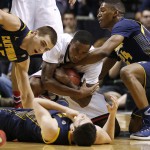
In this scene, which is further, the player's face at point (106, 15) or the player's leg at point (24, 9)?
the player's leg at point (24, 9)

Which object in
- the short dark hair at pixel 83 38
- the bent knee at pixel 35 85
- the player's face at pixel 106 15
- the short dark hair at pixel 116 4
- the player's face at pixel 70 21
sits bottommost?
the player's face at pixel 70 21

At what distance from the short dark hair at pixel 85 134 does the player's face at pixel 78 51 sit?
1.08m

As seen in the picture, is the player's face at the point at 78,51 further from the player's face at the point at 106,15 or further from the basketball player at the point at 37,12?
the basketball player at the point at 37,12

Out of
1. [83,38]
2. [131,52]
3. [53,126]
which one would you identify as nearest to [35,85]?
[83,38]

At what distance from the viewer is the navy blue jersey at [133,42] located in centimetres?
589

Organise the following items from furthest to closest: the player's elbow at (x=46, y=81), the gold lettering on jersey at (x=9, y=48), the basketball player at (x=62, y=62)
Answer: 1. the player's elbow at (x=46, y=81)
2. the basketball player at (x=62, y=62)
3. the gold lettering on jersey at (x=9, y=48)

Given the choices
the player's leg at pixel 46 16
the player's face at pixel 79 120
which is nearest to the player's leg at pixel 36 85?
the player's leg at pixel 46 16

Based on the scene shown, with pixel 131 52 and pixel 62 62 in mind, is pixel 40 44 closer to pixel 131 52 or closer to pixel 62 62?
pixel 62 62

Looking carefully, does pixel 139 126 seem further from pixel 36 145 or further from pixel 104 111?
pixel 36 145

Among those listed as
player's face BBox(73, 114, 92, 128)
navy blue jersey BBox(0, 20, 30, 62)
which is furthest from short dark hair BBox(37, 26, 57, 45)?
player's face BBox(73, 114, 92, 128)

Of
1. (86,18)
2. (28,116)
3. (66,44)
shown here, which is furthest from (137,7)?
(28,116)

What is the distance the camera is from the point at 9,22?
18.5 ft

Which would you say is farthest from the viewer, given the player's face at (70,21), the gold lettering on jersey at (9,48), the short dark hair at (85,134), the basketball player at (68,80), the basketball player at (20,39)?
the player's face at (70,21)

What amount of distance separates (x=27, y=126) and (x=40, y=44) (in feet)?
2.94
